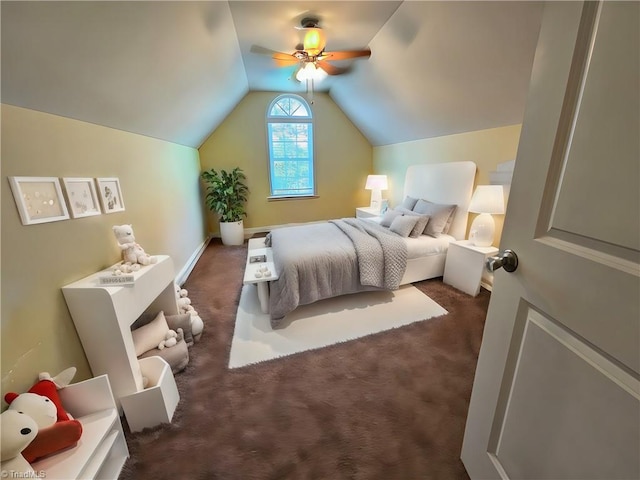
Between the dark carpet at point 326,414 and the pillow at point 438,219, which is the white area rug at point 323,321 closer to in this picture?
the dark carpet at point 326,414

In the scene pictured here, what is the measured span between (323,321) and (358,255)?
0.67 meters

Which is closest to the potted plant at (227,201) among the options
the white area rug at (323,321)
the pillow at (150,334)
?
the white area rug at (323,321)

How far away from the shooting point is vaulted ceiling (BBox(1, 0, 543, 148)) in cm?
111

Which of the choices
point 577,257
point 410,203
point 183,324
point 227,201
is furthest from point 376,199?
point 577,257

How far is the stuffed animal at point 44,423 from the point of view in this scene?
874mm

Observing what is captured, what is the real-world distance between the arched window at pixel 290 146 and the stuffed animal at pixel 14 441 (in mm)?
4296

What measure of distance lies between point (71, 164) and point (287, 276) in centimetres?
149

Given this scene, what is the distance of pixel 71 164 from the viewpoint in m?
1.37

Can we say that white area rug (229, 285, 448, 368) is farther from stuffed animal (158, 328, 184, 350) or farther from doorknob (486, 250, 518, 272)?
doorknob (486, 250, 518, 272)

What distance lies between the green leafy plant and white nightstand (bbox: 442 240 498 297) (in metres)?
3.35

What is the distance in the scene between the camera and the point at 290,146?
4750 millimetres

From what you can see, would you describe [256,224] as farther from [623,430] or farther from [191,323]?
[623,430]

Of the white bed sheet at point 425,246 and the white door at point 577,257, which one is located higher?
the white door at point 577,257

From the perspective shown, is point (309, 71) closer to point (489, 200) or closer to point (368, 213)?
point (489, 200)
